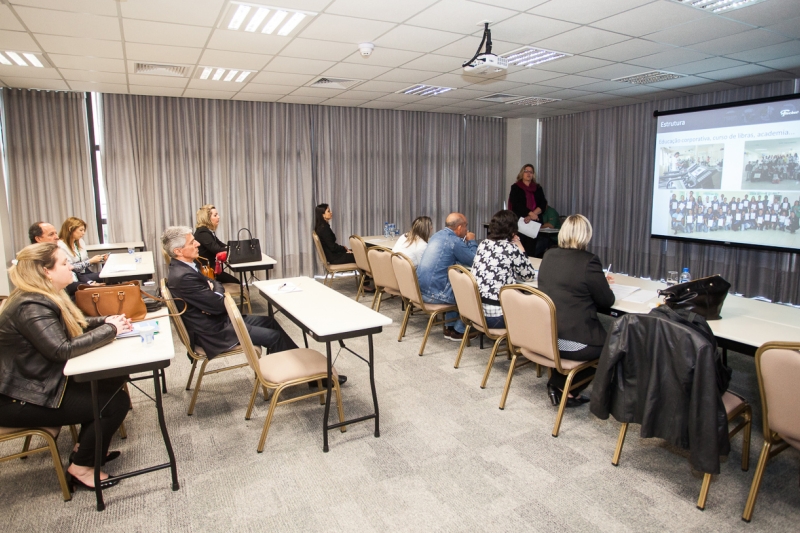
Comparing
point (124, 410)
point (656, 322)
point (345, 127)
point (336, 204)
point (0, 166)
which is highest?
point (345, 127)

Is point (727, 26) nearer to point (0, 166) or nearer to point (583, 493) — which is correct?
point (583, 493)

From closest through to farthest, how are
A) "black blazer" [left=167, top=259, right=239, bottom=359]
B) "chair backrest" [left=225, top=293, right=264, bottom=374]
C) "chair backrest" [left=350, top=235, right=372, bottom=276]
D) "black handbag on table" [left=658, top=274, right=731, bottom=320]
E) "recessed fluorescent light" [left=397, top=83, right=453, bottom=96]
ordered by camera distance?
"chair backrest" [left=225, top=293, right=264, bottom=374], "black handbag on table" [left=658, top=274, right=731, bottom=320], "black blazer" [left=167, top=259, right=239, bottom=359], "chair backrest" [left=350, top=235, right=372, bottom=276], "recessed fluorescent light" [left=397, top=83, right=453, bottom=96]

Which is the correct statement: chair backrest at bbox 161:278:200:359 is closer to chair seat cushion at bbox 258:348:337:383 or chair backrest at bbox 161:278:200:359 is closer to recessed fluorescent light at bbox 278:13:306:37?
chair seat cushion at bbox 258:348:337:383

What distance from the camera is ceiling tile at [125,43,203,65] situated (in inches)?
161

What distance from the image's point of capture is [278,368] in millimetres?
2766

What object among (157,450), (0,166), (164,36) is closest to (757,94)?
(164,36)

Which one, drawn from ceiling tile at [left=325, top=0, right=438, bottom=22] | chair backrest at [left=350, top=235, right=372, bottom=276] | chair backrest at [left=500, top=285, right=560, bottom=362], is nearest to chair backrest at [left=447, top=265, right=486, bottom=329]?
chair backrest at [left=500, top=285, right=560, bottom=362]

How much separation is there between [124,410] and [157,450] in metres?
0.41

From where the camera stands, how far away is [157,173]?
6.63 meters

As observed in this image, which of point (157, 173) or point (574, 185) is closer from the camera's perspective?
point (157, 173)

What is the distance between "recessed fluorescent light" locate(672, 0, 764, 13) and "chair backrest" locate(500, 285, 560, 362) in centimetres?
225

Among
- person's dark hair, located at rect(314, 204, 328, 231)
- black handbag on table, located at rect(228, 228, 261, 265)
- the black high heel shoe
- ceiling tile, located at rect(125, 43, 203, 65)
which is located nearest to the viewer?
the black high heel shoe

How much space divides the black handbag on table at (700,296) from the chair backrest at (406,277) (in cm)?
193

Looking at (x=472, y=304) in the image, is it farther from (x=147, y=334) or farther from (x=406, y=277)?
(x=147, y=334)
